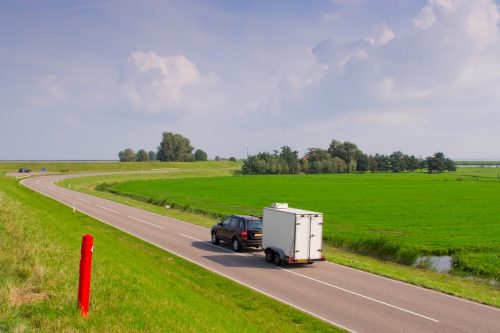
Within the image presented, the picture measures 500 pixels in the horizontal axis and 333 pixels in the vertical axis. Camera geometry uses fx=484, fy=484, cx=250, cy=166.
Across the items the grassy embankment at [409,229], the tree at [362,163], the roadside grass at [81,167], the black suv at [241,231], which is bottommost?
the grassy embankment at [409,229]

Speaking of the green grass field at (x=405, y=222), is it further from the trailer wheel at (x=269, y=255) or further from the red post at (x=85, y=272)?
the red post at (x=85, y=272)

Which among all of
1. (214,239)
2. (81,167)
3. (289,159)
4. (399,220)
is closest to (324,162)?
(289,159)

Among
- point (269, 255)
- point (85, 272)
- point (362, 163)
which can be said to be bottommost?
point (269, 255)

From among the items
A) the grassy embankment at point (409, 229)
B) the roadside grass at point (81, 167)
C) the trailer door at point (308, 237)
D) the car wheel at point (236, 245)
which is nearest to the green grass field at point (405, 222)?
Result: the grassy embankment at point (409, 229)

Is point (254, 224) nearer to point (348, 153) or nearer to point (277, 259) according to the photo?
point (277, 259)

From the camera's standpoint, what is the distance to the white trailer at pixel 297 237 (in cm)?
2127

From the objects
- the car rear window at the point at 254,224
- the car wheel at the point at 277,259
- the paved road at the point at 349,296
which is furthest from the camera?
the car rear window at the point at 254,224

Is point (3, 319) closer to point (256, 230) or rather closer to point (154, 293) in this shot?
point (154, 293)

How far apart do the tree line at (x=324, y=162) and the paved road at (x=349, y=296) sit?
139844 millimetres

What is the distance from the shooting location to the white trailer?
21.3 metres

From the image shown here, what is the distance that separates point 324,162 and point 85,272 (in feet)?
571

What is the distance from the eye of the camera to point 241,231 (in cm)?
2573

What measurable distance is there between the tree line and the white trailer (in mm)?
141911

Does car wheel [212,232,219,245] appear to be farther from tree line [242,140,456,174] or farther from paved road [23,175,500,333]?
tree line [242,140,456,174]
